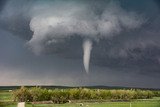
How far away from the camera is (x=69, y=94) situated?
94.2ft

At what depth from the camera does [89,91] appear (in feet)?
101

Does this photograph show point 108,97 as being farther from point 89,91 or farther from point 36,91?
point 36,91

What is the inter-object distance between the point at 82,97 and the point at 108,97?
9.67ft

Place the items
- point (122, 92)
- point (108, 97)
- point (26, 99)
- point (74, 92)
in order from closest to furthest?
point (26, 99) → point (74, 92) → point (108, 97) → point (122, 92)

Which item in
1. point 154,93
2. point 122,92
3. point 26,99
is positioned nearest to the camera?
point 26,99

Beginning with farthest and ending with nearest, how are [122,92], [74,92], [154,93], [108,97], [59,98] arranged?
[154,93] < [122,92] < [108,97] < [74,92] < [59,98]

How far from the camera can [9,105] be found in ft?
65.1

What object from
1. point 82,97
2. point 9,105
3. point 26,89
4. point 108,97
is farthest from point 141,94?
point 9,105

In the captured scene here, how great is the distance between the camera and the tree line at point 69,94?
1026 inches

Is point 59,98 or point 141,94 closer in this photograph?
point 59,98

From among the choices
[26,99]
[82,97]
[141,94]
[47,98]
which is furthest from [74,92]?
[141,94]

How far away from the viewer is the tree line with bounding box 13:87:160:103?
26062 millimetres

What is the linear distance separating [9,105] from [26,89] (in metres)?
6.99

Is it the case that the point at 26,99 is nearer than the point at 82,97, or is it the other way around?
the point at 26,99
